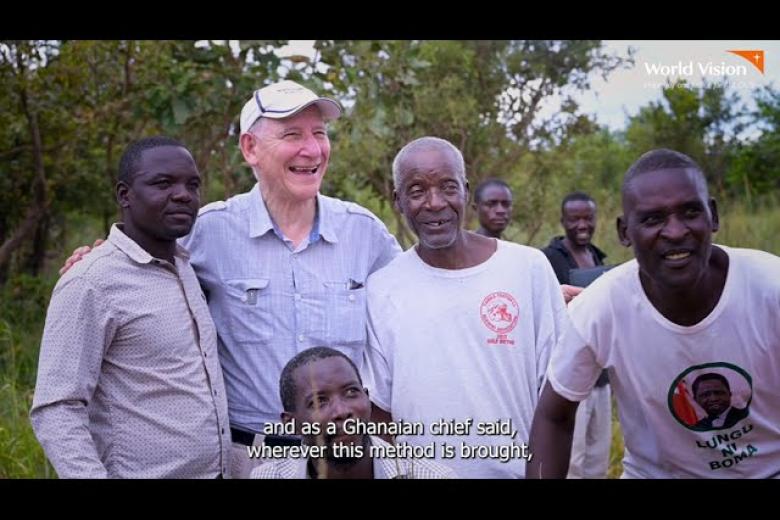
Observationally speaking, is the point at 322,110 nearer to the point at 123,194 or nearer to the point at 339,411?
the point at 123,194

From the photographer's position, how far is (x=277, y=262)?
2.72 metres

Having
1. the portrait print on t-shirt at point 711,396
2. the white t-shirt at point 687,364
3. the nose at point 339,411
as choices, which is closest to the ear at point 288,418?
the nose at point 339,411

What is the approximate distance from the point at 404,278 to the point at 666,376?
2.42 ft

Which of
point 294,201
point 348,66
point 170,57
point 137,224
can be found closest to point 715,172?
point 348,66

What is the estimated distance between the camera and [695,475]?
221 centimetres

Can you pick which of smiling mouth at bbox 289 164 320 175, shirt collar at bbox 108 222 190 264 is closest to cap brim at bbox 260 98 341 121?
smiling mouth at bbox 289 164 320 175

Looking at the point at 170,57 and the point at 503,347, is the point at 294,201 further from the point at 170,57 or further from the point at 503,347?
the point at 170,57

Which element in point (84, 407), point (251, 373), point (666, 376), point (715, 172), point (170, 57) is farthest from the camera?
point (715, 172)

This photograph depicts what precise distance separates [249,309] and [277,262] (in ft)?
0.51

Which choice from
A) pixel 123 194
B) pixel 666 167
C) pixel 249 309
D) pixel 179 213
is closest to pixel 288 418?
pixel 249 309

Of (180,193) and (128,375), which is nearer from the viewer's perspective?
(128,375)

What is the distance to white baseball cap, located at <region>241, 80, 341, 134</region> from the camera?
9.03ft

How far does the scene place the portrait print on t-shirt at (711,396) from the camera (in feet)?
6.86

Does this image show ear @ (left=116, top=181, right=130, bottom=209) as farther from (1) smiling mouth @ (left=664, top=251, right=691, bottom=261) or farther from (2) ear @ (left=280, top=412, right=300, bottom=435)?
(1) smiling mouth @ (left=664, top=251, right=691, bottom=261)
